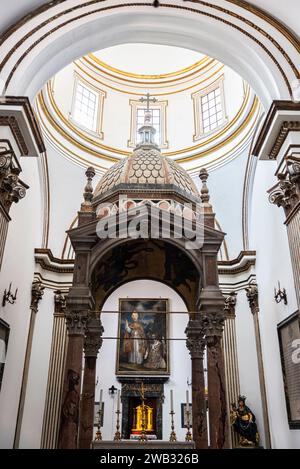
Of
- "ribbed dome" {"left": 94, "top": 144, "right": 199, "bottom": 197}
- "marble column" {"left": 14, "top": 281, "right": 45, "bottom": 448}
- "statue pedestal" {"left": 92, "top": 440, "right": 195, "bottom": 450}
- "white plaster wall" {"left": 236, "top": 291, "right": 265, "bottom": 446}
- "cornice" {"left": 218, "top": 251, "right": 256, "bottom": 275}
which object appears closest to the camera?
"statue pedestal" {"left": 92, "top": 440, "right": 195, "bottom": 450}

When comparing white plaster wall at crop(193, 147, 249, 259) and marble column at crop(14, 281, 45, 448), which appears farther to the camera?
white plaster wall at crop(193, 147, 249, 259)

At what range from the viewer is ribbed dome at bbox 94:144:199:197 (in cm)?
1050

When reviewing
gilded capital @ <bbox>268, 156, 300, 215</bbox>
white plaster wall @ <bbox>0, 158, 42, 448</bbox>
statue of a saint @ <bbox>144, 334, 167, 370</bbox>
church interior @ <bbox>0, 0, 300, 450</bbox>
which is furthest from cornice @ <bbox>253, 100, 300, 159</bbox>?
statue of a saint @ <bbox>144, 334, 167, 370</bbox>

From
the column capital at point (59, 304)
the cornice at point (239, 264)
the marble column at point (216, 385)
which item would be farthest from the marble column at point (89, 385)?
the cornice at point (239, 264)

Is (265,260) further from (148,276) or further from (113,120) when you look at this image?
(113,120)

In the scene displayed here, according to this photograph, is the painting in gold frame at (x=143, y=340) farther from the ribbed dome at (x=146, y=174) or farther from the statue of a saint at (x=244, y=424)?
the ribbed dome at (x=146, y=174)

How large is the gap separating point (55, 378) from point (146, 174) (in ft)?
20.7

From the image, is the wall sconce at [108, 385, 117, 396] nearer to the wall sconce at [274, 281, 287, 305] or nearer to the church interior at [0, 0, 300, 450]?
the church interior at [0, 0, 300, 450]

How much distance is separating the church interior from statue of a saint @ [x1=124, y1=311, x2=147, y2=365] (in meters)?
0.05

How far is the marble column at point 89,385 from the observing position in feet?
28.2

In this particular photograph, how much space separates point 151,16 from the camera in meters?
7.54

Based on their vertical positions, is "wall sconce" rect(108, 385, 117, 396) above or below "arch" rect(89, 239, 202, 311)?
below

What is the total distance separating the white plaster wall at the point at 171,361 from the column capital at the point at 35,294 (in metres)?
3.52

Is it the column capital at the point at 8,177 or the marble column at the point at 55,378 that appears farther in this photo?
the marble column at the point at 55,378
